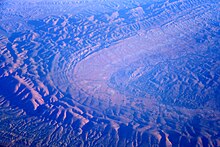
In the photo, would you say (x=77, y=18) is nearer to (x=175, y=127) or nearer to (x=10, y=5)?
(x=10, y=5)

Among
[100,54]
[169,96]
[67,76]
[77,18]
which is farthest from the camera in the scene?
[77,18]

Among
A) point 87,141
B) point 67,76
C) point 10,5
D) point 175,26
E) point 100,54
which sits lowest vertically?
point 87,141

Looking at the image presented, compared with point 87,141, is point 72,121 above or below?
above

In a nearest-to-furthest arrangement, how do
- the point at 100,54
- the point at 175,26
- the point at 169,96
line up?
the point at 169,96 < the point at 100,54 < the point at 175,26

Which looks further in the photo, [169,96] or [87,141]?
[169,96]

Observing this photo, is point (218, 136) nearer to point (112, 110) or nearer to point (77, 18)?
point (112, 110)

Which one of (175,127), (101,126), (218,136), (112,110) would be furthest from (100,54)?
(218,136)

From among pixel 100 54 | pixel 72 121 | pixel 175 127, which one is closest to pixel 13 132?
pixel 72 121
